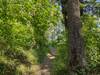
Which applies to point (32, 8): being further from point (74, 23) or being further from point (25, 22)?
point (74, 23)

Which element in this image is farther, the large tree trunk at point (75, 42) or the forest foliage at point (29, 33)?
the forest foliage at point (29, 33)

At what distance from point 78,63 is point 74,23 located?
1087 mm

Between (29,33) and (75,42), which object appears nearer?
(75,42)

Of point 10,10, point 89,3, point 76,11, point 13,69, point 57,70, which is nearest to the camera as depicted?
point 76,11

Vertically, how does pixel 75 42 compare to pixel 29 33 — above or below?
below

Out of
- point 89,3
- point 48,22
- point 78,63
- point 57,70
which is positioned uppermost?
point 89,3

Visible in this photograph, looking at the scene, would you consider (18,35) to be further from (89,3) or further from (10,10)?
(89,3)

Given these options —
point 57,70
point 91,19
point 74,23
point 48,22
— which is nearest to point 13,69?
point 57,70

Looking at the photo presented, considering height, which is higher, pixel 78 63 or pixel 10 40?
pixel 10 40

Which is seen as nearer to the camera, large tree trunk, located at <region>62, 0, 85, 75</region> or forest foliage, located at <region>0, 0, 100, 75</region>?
large tree trunk, located at <region>62, 0, 85, 75</region>

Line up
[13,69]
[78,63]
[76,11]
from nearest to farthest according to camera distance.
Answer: [78,63] < [76,11] < [13,69]

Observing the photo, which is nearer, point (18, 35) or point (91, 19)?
point (18, 35)

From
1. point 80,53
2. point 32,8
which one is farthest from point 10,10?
point 80,53

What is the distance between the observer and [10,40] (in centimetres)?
845
